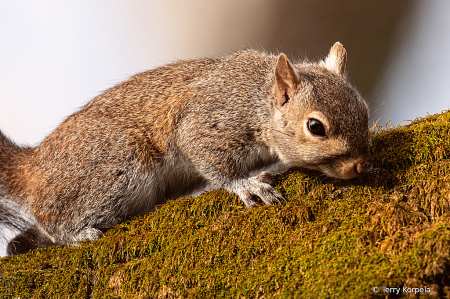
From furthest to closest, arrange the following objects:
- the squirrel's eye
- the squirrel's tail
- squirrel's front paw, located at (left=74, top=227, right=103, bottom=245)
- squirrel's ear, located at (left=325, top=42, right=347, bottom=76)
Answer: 1. the squirrel's tail
2. squirrel's ear, located at (left=325, top=42, right=347, bottom=76)
3. squirrel's front paw, located at (left=74, top=227, right=103, bottom=245)
4. the squirrel's eye

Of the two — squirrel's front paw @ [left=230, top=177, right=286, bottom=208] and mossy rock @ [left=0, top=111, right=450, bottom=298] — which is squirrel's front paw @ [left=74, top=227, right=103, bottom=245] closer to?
mossy rock @ [left=0, top=111, right=450, bottom=298]

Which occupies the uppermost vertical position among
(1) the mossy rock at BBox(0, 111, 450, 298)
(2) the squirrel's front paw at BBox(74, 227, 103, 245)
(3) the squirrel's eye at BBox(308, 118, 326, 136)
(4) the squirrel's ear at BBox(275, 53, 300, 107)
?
(4) the squirrel's ear at BBox(275, 53, 300, 107)

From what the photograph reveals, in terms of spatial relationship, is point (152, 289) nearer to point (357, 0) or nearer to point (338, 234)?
point (338, 234)

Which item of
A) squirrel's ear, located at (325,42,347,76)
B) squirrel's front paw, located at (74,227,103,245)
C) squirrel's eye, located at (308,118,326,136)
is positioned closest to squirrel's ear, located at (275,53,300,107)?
squirrel's eye, located at (308,118,326,136)

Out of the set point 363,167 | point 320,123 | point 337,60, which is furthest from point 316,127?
point 337,60

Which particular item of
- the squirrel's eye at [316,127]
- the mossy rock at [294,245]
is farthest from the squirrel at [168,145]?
the mossy rock at [294,245]

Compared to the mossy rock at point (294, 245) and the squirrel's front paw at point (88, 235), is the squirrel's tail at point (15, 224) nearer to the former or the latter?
the mossy rock at point (294, 245)

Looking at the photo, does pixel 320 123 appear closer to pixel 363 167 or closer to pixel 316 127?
pixel 316 127

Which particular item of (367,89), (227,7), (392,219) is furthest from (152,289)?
(367,89)
